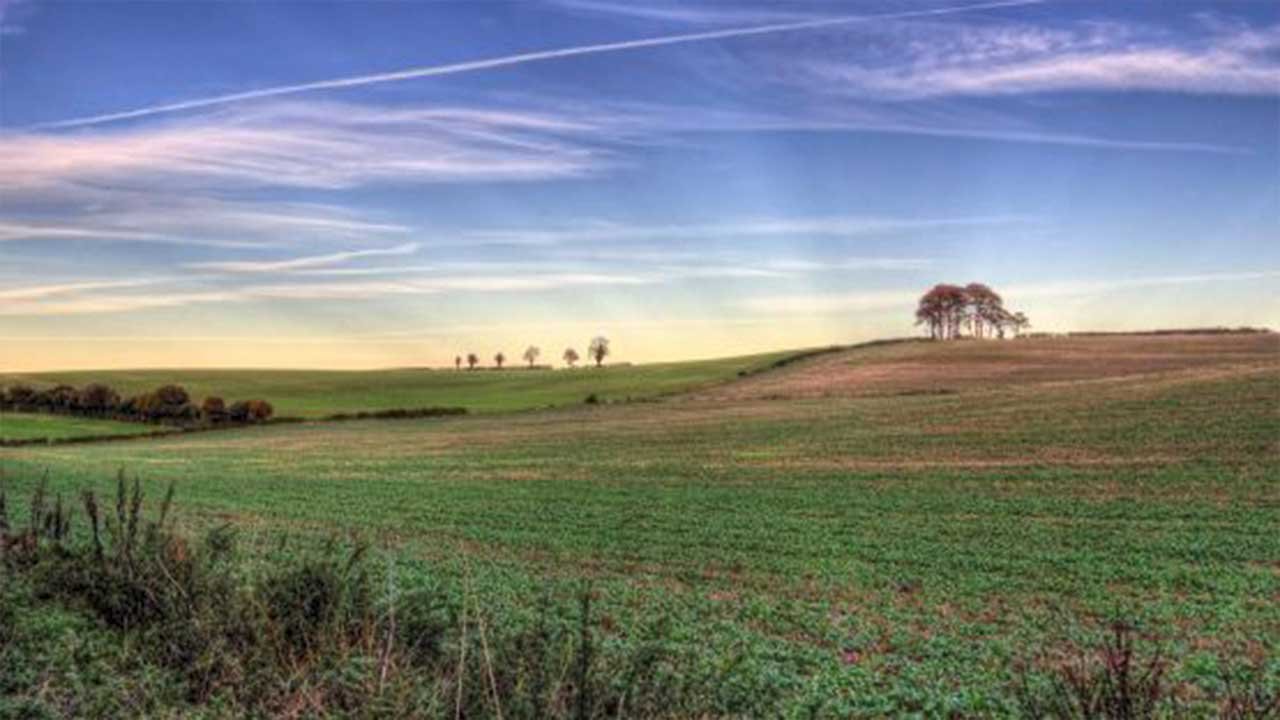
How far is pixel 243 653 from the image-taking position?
10125 mm

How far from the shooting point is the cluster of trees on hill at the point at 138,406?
87.2m

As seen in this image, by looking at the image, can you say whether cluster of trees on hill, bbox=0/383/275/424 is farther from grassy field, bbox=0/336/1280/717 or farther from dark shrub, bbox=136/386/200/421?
grassy field, bbox=0/336/1280/717

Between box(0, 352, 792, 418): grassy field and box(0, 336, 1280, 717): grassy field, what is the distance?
26146 mm

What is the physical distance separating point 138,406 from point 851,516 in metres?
76.3

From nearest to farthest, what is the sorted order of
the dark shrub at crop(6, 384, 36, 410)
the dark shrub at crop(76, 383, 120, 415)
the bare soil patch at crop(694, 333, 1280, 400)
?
1. the bare soil patch at crop(694, 333, 1280, 400)
2. the dark shrub at crop(76, 383, 120, 415)
3. the dark shrub at crop(6, 384, 36, 410)

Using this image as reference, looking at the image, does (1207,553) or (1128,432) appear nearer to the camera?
(1207,553)

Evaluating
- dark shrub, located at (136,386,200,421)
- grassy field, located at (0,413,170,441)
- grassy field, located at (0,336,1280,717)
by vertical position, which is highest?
dark shrub, located at (136,386,200,421)

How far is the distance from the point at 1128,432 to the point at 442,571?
2983 cm

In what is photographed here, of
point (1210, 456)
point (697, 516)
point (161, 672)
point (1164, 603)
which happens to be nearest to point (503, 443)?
point (697, 516)

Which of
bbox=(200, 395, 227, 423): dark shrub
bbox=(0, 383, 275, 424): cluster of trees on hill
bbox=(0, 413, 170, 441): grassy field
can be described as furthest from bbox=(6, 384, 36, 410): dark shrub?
bbox=(200, 395, 227, 423): dark shrub

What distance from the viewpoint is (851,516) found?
27953mm

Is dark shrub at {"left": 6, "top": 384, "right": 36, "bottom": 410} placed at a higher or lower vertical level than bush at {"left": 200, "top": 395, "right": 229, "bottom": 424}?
higher

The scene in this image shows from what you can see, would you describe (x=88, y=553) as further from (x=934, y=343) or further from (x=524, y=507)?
(x=934, y=343)

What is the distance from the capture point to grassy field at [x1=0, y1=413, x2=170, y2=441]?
7588 cm
